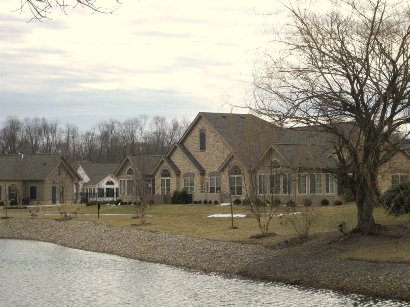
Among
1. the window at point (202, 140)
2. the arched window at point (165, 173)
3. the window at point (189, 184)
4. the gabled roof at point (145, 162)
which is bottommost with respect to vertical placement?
the window at point (189, 184)

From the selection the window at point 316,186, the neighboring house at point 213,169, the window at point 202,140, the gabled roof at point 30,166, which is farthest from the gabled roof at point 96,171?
the window at point 316,186

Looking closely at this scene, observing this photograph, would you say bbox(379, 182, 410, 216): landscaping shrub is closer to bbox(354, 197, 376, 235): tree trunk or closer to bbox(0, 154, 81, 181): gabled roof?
bbox(354, 197, 376, 235): tree trunk

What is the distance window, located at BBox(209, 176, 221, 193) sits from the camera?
52.9 metres

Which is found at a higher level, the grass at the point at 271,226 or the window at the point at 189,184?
the window at the point at 189,184

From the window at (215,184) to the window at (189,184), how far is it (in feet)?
6.38

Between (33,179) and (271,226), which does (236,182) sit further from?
(33,179)

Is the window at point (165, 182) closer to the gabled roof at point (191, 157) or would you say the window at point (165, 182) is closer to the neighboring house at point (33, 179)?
the gabled roof at point (191, 157)

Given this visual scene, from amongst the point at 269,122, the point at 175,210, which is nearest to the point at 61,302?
the point at 269,122

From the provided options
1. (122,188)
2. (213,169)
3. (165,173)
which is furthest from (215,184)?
(122,188)

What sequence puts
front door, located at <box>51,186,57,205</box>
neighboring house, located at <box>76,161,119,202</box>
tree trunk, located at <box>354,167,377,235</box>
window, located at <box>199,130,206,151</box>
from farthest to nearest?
1. neighboring house, located at <box>76,161,119,202</box>
2. front door, located at <box>51,186,57,205</box>
3. window, located at <box>199,130,206,151</box>
4. tree trunk, located at <box>354,167,377,235</box>

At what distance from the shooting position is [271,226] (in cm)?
3130

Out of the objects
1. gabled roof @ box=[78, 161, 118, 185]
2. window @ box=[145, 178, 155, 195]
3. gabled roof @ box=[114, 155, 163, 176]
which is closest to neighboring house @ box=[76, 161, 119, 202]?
gabled roof @ box=[78, 161, 118, 185]

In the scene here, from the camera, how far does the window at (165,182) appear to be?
5709 cm

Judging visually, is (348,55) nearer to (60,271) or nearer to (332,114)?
(332,114)
